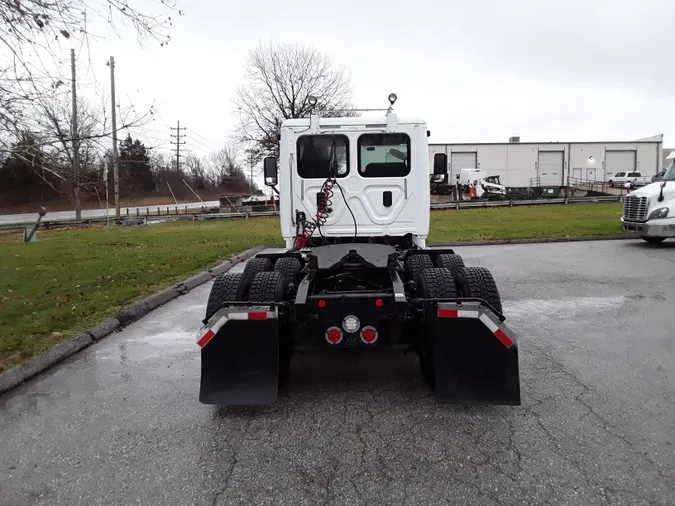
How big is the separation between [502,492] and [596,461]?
75 centimetres

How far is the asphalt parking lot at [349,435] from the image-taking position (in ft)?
9.63

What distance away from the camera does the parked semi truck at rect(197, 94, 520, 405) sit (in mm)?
3820

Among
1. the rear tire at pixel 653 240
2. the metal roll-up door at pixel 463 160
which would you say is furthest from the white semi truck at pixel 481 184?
the rear tire at pixel 653 240

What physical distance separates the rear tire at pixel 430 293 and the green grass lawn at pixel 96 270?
4029 mm

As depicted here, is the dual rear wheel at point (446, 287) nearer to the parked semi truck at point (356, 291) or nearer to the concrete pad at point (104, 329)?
the parked semi truck at point (356, 291)

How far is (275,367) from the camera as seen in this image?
154 inches

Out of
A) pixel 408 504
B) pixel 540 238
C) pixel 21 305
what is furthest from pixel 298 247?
pixel 540 238

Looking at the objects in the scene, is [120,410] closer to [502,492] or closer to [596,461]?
[502,492]

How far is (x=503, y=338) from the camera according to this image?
3.75 meters

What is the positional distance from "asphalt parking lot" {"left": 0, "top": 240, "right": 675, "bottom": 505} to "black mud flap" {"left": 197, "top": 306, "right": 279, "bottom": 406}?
0.65 ft

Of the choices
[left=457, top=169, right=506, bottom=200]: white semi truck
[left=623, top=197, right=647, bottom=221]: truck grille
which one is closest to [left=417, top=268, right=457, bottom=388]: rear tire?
[left=623, top=197, right=647, bottom=221]: truck grille

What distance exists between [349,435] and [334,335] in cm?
74

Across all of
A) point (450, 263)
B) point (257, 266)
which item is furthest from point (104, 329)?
point (450, 263)

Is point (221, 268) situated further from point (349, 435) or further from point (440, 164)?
point (349, 435)
